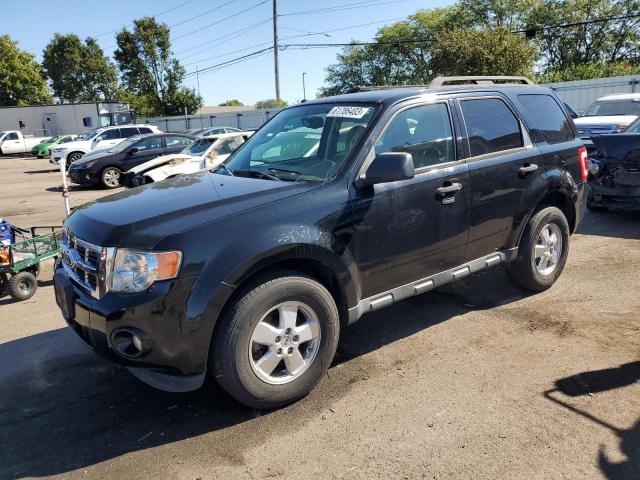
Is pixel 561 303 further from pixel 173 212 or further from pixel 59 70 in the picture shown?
pixel 59 70

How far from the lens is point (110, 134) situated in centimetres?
2391

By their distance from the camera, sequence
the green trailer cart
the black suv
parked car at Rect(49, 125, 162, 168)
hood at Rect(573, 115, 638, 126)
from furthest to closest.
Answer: parked car at Rect(49, 125, 162, 168) < hood at Rect(573, 115, 638, 126) < the green trailer cart < the black suv

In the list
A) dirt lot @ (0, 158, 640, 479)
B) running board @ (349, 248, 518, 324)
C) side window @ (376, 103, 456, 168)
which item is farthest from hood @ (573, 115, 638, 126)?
side window @ (376, 103, 456, 168)

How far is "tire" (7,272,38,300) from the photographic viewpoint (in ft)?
18.9

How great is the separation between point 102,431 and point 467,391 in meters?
2.27

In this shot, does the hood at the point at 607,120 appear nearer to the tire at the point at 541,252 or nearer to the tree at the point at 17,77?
the tire at the point at 541,252

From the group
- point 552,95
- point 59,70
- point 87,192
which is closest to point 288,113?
point 552,95

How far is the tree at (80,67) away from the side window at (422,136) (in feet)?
218

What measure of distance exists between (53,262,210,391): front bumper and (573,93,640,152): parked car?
1212cm

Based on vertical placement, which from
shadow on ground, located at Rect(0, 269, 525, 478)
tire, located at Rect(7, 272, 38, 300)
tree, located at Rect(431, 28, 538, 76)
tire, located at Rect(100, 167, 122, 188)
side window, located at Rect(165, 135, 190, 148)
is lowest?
shadow on ground, located at Rect(0, 269, 525, 478)

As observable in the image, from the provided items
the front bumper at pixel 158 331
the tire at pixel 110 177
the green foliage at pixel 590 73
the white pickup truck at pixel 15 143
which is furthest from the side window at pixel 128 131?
the green foliage at pixel 590 73

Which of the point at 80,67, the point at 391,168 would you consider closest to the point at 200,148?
the point at 391,168

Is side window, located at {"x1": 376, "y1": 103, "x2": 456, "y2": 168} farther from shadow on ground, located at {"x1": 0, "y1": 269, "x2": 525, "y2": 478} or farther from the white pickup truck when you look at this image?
the white pickup truck

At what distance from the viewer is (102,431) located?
3.15 metres
